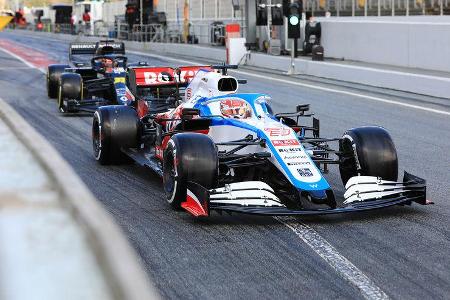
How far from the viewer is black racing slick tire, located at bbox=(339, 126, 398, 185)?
24.2 ft

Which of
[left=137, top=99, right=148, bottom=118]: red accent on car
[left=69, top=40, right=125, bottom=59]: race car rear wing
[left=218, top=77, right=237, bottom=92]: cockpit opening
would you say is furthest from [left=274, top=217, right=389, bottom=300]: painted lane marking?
[left=69, top=40, right=125, bottom=59]: race car rear wing

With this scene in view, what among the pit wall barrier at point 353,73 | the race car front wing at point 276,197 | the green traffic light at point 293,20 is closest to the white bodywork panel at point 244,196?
the race car front wing at point 276,197

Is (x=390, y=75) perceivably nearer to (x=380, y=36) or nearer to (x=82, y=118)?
(x=380, y=36)

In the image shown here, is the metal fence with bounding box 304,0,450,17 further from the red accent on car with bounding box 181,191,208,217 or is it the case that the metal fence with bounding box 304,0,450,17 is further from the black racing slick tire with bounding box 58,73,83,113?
the red accent on car with bounding box 181,191,208,217

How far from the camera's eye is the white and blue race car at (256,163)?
21.8 feet

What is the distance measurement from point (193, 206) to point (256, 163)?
0.80 metres

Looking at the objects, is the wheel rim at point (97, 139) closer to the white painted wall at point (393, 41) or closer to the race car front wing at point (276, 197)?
the race car front wing at point (276, 197)

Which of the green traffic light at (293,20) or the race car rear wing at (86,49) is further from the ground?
the green traffic light at (293,20)

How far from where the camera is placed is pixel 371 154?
739 cm

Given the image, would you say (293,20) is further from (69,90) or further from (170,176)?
(170,176)

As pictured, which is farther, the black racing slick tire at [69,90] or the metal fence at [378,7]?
the metal fence at [378,7]

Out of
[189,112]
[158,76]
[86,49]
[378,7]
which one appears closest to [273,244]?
[189,112]

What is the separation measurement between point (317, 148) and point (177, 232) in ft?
8.23

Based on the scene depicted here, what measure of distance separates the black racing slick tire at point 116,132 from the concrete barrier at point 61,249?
7649 millimetres
